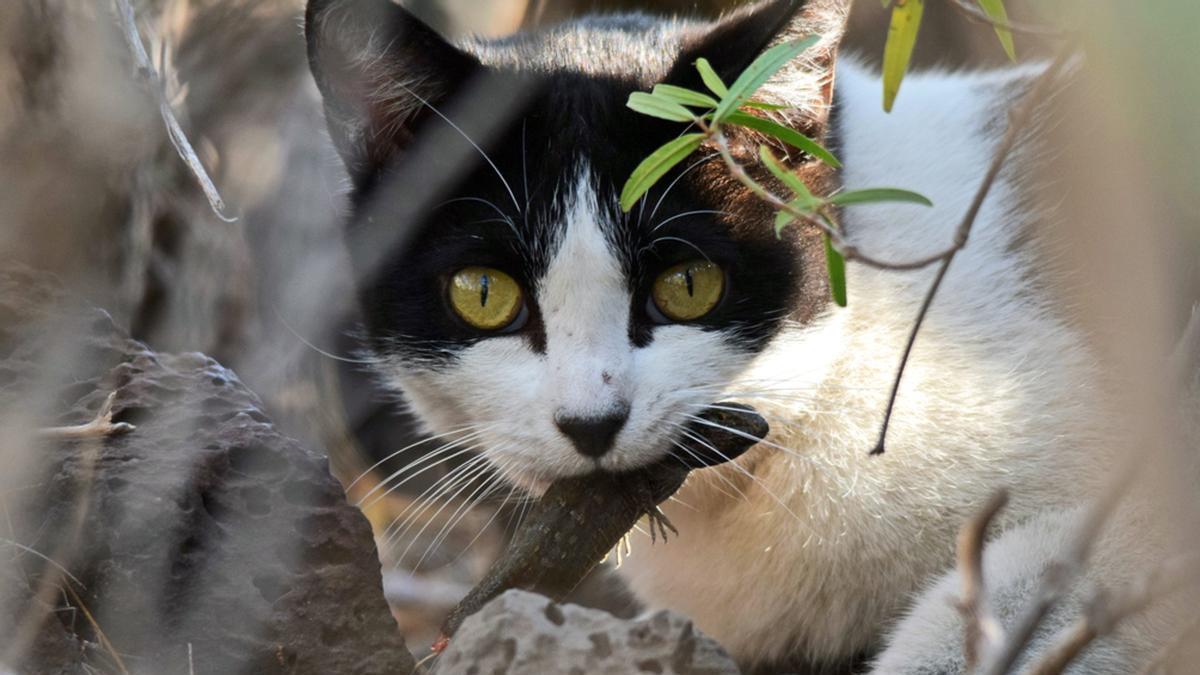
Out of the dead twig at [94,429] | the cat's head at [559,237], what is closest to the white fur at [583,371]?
the cat's head at [559,237]

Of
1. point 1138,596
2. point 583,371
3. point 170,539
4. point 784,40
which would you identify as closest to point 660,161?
point 583,371

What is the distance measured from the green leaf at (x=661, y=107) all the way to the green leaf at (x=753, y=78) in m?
0.03

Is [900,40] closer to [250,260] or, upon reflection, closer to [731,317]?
[731,317]

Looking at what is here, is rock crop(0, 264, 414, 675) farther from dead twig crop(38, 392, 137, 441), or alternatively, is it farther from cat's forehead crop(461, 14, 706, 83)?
cat's forehead crop(461, 14, 706, 83)

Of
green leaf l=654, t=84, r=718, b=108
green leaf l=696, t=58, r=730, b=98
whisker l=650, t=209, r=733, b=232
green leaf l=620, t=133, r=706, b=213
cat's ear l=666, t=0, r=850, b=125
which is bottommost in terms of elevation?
whisker l=650, t=209, r=733, b=232

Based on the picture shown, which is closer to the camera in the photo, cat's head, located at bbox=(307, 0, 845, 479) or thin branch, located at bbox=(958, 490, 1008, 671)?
thin branch, located at bbox=(958, 490, 1008, 671)

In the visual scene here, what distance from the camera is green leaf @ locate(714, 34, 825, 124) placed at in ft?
3.76

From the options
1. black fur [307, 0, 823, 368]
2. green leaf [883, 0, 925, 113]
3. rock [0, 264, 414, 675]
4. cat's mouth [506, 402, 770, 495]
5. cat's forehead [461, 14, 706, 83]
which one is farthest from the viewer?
cat's forehead [461, 14, 706, 83]

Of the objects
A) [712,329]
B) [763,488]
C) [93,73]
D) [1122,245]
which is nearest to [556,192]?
[712,329]

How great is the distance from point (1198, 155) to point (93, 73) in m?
2.11

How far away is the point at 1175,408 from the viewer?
0.77 metres

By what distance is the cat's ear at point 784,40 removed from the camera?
5.14 ft

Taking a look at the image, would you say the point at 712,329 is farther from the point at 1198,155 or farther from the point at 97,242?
the point at 97,242

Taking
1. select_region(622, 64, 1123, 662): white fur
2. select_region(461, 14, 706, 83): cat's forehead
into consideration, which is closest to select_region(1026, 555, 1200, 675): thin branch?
select_region(622, 64, 1123, 662): white fur
